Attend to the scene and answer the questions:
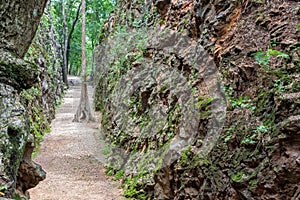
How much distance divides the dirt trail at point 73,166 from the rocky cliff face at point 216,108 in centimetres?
52

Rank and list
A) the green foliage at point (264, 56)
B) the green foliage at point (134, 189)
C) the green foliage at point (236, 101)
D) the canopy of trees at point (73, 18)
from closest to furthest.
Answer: the green foliage at point (264, 56) → the green foliage at point (236, 101) → the green foliage at point (134, 189) → the canopy of trees at point (73, 18)

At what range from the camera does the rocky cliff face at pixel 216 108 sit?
3.29 meters

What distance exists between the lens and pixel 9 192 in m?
1.86

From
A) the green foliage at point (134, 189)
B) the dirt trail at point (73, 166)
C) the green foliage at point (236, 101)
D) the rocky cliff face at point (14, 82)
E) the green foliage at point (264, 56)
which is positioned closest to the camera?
the rocky cliff face at point (14, 82)

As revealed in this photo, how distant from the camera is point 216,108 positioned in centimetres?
454

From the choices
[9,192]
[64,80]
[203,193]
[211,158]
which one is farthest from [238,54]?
[64,80]

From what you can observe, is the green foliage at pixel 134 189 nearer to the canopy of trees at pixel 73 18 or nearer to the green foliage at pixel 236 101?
→ the green foliage at pixel 236 101

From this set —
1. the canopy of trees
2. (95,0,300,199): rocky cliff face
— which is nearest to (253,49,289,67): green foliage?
(95,0,300,199): rocky cliff face

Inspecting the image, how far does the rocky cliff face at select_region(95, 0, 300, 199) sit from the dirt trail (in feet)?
1.69

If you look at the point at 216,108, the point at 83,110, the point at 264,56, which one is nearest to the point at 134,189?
the point at 216,108

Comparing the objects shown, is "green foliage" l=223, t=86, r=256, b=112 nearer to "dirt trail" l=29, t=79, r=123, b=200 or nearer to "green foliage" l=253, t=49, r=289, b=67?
"green foliage" l=253, t=49, r=289, b=67

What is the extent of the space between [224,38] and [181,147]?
6.68ft

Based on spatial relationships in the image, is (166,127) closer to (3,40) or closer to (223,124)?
(223,124)

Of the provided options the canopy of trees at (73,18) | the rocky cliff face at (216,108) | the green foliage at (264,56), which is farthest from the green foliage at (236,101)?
A: the canopy of trees at (73,18)
